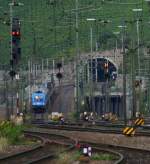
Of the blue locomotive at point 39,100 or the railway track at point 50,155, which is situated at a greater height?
the railway track at point 50,155

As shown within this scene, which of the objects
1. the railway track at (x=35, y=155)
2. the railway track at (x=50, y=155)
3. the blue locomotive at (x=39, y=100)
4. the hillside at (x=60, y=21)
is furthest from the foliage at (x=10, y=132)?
the blue locomotive at (x=39, y=100)

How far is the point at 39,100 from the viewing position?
80.6 m

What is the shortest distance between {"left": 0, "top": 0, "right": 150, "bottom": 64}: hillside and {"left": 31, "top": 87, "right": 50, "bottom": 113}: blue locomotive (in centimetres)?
483

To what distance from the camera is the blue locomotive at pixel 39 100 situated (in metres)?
80.1

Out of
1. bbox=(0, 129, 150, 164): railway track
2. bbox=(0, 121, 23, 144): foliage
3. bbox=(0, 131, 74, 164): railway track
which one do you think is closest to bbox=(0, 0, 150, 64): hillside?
bbox=(0, 121, 23, 144): foliage

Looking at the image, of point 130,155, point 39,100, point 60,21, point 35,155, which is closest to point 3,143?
point 35,155

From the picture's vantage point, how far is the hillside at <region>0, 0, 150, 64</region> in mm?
52781

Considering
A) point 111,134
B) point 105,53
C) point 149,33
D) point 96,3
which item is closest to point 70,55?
point 105,53

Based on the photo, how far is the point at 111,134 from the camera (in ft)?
125

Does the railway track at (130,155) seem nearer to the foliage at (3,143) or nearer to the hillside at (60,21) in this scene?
the foliage at (3,143)

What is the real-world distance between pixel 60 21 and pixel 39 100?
2617 cm

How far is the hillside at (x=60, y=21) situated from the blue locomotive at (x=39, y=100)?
483 centimetres

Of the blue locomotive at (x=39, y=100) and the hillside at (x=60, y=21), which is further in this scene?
the blue locomotive at (x=39, y=100)

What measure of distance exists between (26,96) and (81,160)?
234 feet
